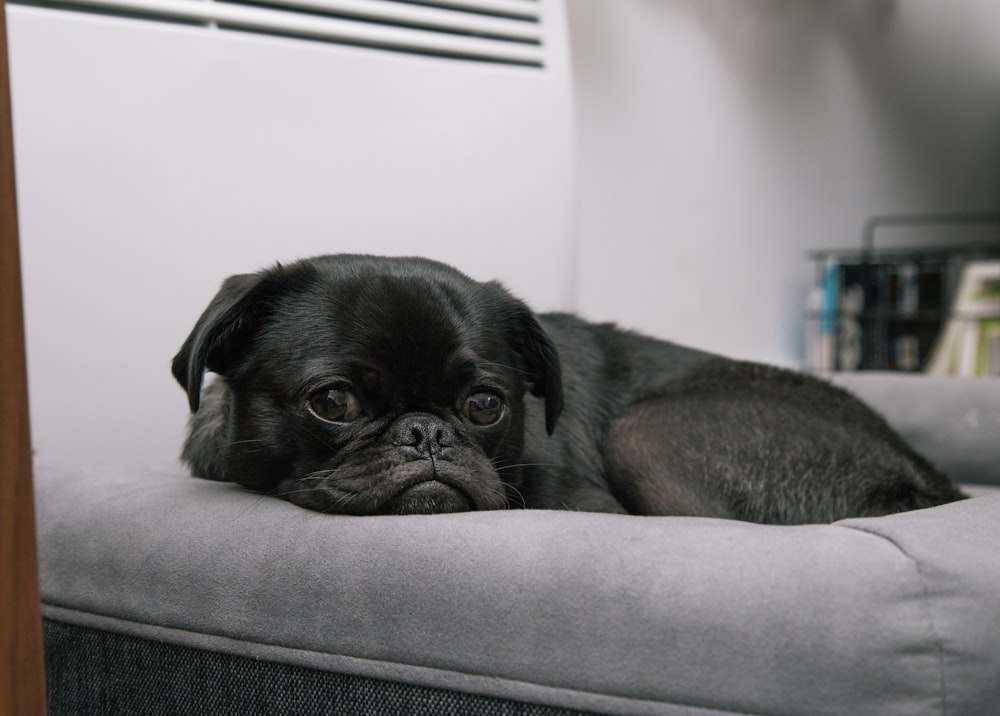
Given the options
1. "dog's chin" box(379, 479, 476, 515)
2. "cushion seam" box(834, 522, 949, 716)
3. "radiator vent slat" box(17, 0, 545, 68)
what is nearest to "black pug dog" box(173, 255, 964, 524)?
"dog's chin" box(379, 479, 476, 515)

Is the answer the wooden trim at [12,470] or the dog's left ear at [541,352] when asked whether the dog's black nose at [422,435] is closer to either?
the dog's left ear at [541,352]

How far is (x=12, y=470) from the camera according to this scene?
0.86 meters

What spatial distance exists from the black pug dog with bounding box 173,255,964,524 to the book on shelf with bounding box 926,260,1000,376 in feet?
8.47

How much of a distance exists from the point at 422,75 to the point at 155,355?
2.63ft

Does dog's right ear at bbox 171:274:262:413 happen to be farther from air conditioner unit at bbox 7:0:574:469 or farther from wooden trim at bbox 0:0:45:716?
air conditioner unit at bbox 7:0:574:469

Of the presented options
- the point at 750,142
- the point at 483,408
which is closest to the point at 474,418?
the point at 483,408

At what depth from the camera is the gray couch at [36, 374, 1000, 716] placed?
883 mm

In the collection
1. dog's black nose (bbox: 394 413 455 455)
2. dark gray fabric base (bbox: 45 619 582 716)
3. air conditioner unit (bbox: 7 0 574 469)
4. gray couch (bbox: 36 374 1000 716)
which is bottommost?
dark gray fabric base (bbox: 45 619 582 716)

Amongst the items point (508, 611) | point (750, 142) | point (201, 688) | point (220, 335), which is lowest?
point (201, 688)

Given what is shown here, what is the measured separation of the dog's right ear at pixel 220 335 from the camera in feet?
4.14

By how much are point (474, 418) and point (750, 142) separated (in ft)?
10.5

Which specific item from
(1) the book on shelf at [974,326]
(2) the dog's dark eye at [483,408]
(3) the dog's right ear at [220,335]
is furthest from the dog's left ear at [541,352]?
(1) the book on shelf at [974,326]

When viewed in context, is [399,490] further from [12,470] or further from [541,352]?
[12,470]

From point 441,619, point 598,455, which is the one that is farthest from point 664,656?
point 598,455
